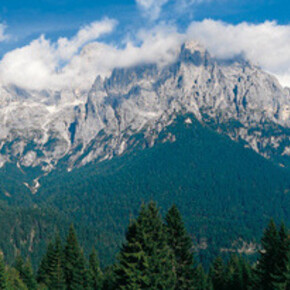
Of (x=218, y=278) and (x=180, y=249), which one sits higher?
(x=218, y=278)

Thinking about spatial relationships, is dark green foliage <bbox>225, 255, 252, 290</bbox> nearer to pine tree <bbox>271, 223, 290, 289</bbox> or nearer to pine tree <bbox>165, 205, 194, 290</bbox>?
pine tree <bbox>271, 223, 290, 289</bbox>

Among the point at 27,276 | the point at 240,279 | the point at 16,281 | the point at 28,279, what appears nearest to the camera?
the point at 16,281

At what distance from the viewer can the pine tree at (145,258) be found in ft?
129

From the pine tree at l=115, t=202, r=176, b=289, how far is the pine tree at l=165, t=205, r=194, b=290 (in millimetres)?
5927

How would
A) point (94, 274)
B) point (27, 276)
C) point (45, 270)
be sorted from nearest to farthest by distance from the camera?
point (45, 270)
point (27, 276)
point (94, 274)

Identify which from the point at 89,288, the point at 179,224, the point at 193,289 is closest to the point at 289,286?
the point at 193,289

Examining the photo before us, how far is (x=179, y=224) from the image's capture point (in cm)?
4800

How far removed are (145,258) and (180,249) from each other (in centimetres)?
949

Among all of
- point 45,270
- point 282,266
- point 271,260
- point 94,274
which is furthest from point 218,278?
point 282,266

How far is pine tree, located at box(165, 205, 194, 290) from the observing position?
4778cm

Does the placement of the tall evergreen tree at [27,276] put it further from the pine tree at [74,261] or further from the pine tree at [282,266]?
the pine tree at [282,266]

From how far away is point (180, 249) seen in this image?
47938 millimetres

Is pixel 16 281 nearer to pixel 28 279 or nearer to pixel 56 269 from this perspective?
pixel 28 279

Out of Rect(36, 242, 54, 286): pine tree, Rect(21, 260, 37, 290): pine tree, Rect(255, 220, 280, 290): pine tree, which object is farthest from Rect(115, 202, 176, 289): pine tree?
Rect(21, 260, 37, 290): pine tree
